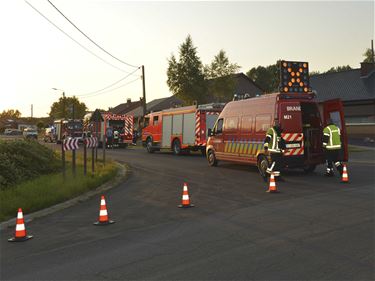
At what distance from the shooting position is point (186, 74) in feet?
142

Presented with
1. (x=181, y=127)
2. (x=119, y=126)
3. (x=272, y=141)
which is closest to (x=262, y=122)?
(x=272, y=141)

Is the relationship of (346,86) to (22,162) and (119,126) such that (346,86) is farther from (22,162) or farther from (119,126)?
(22,162)

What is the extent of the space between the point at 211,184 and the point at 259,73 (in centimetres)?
8989

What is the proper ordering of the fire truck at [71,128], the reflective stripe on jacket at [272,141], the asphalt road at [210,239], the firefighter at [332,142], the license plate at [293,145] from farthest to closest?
1. the fire truck at [71,128]
2. the license plate at [293,145]
3. the firefighter at [332,142]
4. the reflective stripe on jacket at [272,141]
5. the asphalt road at [210,239]

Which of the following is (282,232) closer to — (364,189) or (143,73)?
(364,189)

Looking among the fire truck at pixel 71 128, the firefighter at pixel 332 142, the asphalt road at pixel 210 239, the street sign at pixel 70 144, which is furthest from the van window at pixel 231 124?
the fire truck at pixel 71 128

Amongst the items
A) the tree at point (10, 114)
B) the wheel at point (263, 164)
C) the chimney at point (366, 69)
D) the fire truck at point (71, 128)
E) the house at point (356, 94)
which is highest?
the tree at point (10, 114)

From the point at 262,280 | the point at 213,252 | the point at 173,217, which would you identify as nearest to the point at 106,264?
the point at 213,252

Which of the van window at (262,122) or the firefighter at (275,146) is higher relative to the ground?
the van window at (262,122)

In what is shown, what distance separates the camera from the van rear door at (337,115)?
516 inches

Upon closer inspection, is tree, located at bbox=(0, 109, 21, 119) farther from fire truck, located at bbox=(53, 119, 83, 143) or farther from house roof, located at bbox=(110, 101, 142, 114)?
fire truck, located at bbox=(53, 119, 83, 143)

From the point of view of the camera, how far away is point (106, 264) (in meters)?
5.09

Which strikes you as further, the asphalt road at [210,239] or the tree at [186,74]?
the tree at [186,74]

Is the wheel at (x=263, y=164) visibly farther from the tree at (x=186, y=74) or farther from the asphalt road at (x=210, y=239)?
the tree at (x=186, y=74)
